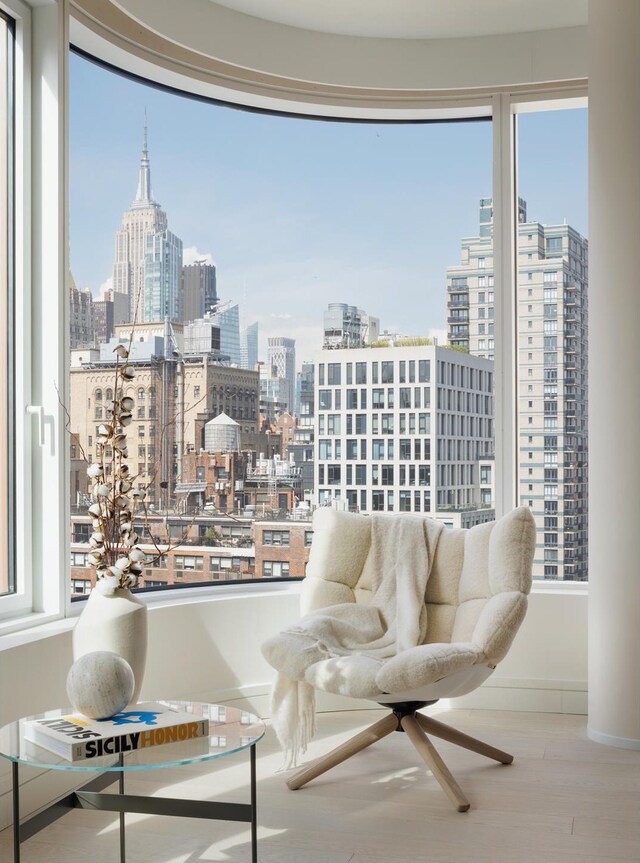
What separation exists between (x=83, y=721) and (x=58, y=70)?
7.55 ft

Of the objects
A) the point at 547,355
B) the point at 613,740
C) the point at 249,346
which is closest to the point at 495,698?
the point at 613,740

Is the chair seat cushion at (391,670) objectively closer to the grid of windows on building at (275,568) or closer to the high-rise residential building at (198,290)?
the grid of windows on building at (275,568)

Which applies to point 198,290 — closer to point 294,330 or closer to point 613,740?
point 294,330

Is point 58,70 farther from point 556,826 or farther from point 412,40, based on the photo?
point 556,826

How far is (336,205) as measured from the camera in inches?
174

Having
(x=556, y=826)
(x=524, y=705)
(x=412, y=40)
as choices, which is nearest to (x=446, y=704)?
(x=524, y=705)

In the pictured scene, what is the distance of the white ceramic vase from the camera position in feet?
9.41

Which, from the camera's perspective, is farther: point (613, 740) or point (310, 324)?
point (310, 324)

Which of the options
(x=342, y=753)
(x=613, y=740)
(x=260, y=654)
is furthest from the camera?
(x=260, y=654)

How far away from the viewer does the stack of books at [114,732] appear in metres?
2.10

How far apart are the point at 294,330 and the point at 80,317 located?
106cm

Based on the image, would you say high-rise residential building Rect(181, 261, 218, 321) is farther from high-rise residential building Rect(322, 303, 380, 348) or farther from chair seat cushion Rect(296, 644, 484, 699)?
chair seat cushion Rect(296, 644, 484, 699)

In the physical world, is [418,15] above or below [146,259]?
above

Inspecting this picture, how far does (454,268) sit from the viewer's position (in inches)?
174
